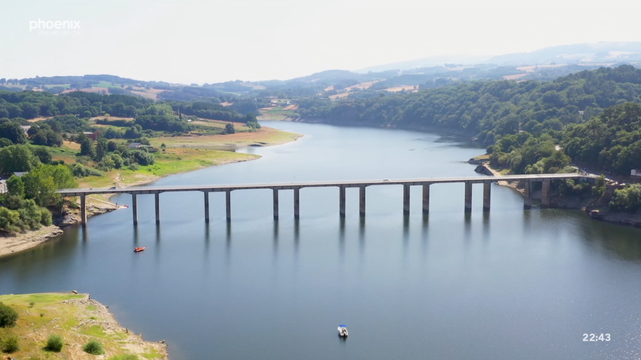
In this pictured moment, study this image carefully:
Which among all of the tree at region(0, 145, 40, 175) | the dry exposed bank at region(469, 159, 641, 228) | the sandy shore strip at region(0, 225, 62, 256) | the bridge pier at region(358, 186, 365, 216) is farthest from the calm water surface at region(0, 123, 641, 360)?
the tree at region(0, 145, 40, 175)

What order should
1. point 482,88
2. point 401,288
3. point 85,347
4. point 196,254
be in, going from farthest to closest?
point 482,88 → point 196,254 → point 401,288 → point 85,347

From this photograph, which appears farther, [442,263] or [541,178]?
[541,178]

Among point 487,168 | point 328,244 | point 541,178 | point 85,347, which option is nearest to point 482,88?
point 487,168

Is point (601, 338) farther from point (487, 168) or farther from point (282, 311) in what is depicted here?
point (487, 168)

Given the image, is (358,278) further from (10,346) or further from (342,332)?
(10,346)

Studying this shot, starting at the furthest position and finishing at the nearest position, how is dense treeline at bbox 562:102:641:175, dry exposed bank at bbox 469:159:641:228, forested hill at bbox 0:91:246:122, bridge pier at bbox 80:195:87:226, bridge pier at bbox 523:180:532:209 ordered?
1. forested hill at bbox 0:91:246:122
2. bridge pier at bbox 523:180:532:209
3. dense treeline at bbox 562:102:641:175
4. bridge pier at bbox 80:195:87:226
5. dry exposed bank at bbox 469:159:641:228

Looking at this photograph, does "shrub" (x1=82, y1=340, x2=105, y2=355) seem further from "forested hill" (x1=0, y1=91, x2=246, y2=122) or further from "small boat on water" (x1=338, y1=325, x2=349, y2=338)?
"forested hill" (x1=0, y1=91, x2=246, y2=122)
